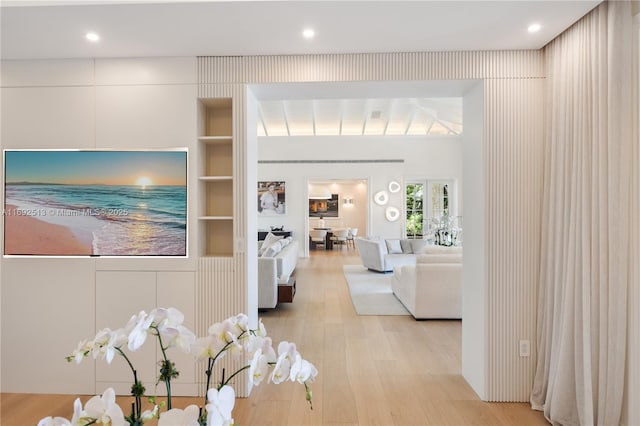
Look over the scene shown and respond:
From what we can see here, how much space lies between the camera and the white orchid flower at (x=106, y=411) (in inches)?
26.5

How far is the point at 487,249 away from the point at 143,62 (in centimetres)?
307

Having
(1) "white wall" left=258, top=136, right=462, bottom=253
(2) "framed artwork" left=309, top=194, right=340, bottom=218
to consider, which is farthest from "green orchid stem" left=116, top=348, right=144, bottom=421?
(2) "framed artwork" left=309, top=194, right=340, bottom=218

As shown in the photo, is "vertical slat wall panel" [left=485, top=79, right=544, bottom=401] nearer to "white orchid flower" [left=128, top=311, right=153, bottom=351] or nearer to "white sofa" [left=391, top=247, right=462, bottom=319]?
"white sofa" [left=391, top=247, right=462, bottom=319]

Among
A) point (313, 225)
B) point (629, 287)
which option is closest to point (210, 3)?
point (629, 287)

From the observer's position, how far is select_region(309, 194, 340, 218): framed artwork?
14.1 m

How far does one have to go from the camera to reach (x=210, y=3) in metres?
2.01

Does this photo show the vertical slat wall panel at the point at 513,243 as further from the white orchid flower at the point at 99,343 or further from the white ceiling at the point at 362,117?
the white ceiling at the point at 362,117

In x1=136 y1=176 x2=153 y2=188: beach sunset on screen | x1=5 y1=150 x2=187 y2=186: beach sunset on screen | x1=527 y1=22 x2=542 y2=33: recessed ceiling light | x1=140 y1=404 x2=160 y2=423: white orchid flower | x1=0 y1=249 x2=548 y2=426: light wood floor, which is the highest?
x1=527 y1=22 x2=542 y2=33: recessed ceiling light

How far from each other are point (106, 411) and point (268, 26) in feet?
7.46

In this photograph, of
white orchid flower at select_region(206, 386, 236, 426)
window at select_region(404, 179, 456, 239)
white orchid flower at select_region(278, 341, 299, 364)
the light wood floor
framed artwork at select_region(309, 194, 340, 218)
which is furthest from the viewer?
framed artwork at select_region(309, 194, 340, 218)

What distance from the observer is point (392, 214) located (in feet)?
32.3

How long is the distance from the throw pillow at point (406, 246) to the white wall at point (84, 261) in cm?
581

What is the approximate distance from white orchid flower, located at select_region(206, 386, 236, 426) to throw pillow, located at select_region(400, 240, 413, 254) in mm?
7301

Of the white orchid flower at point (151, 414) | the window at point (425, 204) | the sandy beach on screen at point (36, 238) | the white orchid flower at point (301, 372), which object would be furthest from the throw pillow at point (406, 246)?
the white orchid flower at point (151, 414)
